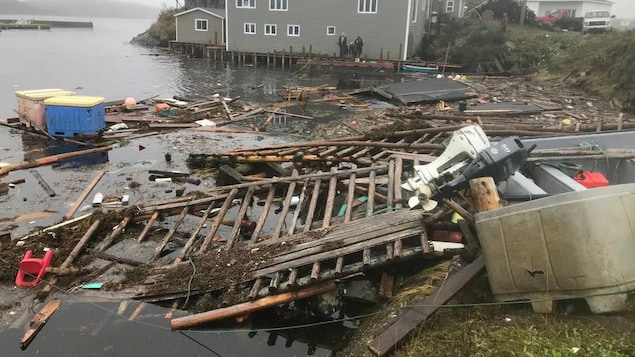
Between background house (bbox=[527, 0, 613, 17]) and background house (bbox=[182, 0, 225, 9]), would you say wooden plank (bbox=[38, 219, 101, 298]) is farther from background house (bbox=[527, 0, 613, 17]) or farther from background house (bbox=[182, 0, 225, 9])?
background house (bbox=[182, 0, 225, 9])

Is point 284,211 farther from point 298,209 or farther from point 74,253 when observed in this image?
point 74,253

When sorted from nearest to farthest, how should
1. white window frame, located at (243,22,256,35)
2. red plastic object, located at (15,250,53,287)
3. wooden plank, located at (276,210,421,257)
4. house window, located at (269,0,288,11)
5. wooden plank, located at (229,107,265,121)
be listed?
1. wooden plank, located at (276,210,421,257)
2. red plastic object, located at (15,250,53,287)
3. wooden plank, located at (229,107,265,121)
4. house window, located at (269,0,288,11)
5. white window frame, located at (243,22,256,35)

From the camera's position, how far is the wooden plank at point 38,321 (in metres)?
5.36

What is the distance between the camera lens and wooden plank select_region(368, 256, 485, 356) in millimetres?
4445

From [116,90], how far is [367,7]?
1937 centimetres

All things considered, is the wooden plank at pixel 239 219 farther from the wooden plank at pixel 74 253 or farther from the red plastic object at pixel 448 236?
the red plastic object at pixel 448 236

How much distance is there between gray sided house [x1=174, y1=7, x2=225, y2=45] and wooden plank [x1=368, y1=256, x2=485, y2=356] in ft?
137

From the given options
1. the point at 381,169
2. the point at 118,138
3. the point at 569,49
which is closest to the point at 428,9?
the point at 569,49

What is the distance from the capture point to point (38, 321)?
562 centimetres

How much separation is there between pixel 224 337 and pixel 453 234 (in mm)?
3228

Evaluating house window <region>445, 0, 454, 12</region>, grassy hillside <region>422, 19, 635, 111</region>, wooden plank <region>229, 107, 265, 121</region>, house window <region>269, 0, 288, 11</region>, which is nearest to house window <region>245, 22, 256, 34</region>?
house window <region>269, 0, 288, 11</region>

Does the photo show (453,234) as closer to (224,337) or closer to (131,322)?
(224,337)

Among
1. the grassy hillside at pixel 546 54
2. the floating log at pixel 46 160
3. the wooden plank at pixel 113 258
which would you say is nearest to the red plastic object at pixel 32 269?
the wooden plank at pixel 113 258

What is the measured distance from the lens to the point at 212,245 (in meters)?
7.38
